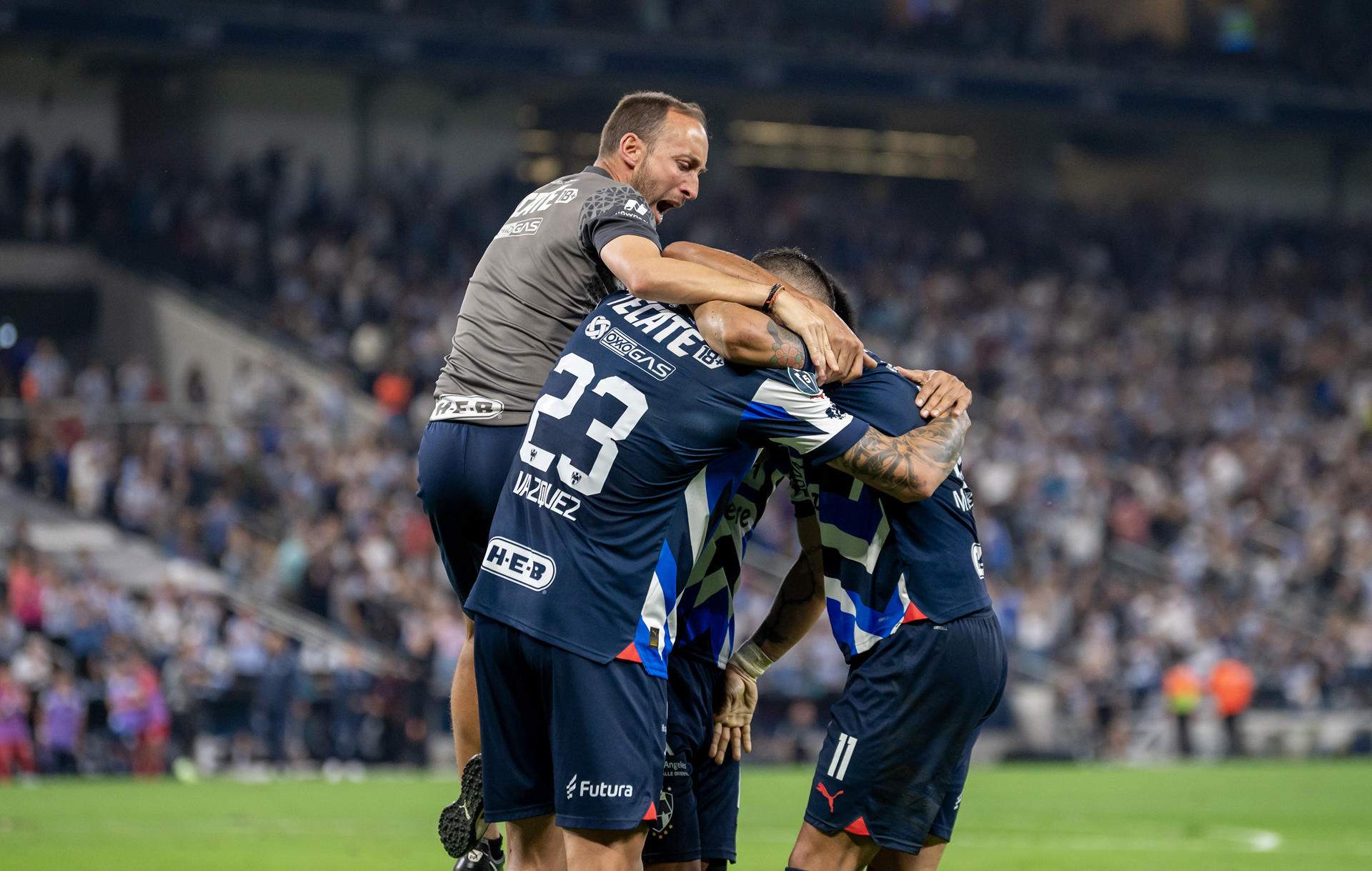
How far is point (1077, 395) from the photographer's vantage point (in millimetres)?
28438

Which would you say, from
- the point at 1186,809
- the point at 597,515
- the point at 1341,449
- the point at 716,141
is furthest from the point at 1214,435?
the point at 597,515

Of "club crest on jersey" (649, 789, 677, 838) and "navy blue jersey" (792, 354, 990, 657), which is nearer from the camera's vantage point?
"club crest on jersey" (649, 789, 677, 838)

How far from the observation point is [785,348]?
4.57m

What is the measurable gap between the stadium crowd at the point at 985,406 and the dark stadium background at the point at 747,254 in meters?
0.07

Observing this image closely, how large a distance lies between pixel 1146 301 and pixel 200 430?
19.4 m

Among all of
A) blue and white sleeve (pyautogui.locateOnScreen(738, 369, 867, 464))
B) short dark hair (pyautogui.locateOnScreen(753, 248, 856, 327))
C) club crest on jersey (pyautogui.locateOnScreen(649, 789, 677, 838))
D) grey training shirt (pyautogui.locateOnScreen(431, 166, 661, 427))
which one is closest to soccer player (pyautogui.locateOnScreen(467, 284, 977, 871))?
blue and white sleeve (pyautogui.locateOnScreen(738, 369, 867, 464))

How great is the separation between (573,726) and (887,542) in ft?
3.80

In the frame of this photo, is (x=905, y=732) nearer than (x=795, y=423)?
No

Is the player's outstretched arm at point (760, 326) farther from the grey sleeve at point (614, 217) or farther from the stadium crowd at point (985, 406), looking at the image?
the stadium crowd at point (985, 406)

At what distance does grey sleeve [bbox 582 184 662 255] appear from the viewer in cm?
514

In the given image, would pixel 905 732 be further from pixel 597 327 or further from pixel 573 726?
pixel 597 327

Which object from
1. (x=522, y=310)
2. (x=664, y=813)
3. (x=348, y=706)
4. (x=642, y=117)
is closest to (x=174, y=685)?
(x=348, y=706)

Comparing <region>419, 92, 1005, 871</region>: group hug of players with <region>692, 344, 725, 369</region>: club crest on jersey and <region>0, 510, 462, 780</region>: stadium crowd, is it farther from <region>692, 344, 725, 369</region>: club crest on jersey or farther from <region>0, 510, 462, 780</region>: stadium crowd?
<region>0, 510, 462, 780</region>: stadium crowd

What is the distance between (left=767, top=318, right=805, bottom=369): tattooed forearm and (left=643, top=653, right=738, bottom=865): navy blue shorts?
46.4 inches
